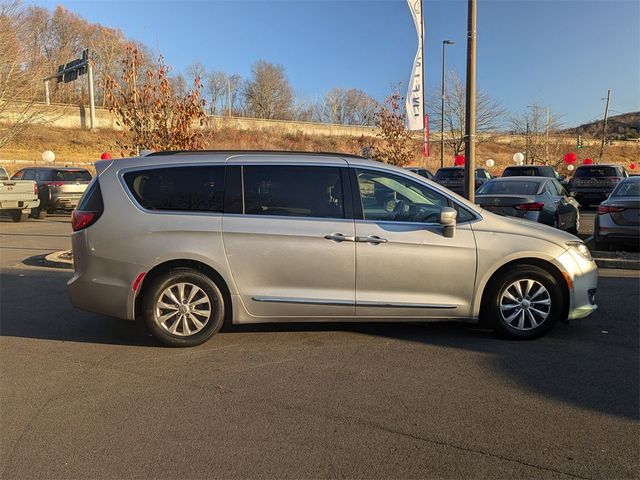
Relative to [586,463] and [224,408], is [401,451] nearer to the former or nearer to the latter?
[586,463]

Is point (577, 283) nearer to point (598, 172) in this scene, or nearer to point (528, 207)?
point (528, 207)

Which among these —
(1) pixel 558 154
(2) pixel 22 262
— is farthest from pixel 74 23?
(2) pixel 22 262

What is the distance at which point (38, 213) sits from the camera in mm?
17719

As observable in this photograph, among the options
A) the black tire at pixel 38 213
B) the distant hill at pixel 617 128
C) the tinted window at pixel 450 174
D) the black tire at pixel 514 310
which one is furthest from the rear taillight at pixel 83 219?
the distant hill at pixel 617 128

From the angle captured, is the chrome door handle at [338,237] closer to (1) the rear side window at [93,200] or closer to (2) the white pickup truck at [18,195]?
(1) the rear side window at [93,200]

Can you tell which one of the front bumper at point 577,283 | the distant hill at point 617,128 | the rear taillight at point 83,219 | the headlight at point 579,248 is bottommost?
the front bumper at point 577,283

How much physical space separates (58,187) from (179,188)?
1522cm

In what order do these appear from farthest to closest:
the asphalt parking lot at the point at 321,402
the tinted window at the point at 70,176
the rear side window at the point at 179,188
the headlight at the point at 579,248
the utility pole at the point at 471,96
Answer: the tinted window at the point at 70,176
the utility pole at the point at 471,96
the headlight at the point at 579,248
the rear side window at the point at 179,188
the asphalt parking lot at the point at 321,402

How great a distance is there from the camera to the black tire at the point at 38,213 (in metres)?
17.6

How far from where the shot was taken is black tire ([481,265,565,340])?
4.97 m

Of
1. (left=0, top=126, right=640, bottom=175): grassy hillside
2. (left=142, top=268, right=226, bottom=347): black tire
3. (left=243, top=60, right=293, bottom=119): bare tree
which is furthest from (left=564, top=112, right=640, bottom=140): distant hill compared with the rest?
(left=142, top=268, right=226, bottom=347): black tire

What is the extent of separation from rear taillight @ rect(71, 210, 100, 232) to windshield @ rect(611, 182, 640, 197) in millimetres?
9079

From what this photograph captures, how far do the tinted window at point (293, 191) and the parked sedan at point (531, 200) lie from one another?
5.71 metres

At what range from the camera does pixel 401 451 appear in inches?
123
